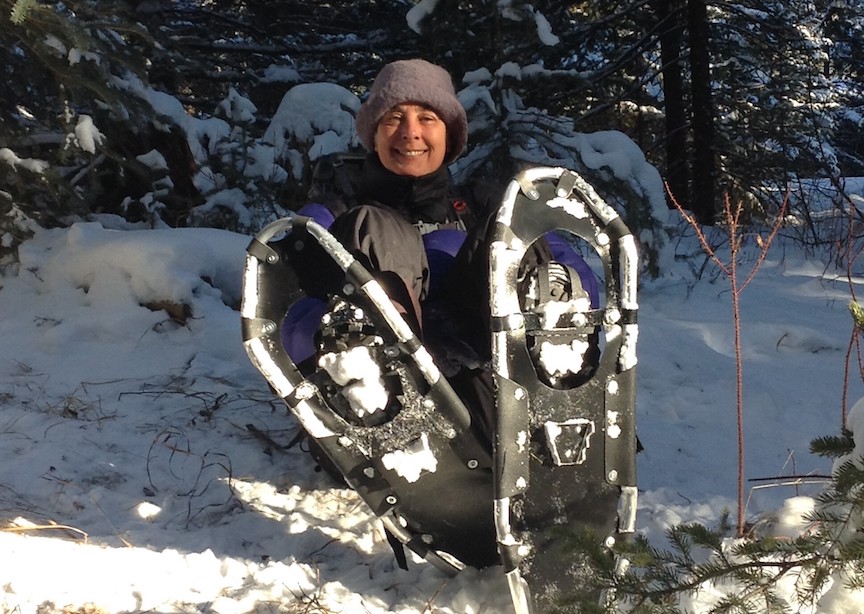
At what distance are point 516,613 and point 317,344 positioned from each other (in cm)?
82

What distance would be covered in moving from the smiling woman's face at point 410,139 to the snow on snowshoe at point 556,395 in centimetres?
73

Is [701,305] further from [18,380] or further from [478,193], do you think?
[18,380]

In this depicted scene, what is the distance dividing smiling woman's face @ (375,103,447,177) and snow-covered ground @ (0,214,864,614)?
1112 millimetres

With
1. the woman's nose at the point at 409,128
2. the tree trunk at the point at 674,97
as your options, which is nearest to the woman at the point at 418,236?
the woman's nose at the point at 409,128

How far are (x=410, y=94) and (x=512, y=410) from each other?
1.19 meters

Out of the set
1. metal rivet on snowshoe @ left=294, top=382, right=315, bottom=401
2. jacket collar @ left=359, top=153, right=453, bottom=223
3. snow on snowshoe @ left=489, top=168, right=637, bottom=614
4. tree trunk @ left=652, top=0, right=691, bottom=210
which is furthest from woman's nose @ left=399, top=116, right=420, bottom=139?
tree trunk @ left=652, top=0, right=691, bottom=210

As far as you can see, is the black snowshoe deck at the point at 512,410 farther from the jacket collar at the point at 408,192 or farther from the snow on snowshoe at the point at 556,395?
the jacket collar at the point at 408,192

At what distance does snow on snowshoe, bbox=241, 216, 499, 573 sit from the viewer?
175 centimetres

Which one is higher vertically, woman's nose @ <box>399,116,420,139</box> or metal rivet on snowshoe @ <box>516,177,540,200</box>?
woman's nose @ <box>399,116,420,139</box>

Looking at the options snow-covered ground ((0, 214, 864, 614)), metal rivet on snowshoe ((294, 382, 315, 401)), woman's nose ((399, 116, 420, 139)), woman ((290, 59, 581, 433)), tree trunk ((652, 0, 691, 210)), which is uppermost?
tree trunk ((652, 0, 691, 210))

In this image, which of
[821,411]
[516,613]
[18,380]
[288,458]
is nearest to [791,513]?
[516,613]

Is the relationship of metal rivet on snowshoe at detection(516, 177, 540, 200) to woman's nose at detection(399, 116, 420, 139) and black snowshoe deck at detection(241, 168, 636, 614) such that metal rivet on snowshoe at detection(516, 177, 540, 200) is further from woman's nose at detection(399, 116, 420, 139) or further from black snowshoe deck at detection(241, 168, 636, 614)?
woman's nose at detection(399, 116, 420, 139)

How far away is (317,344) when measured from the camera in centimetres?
187

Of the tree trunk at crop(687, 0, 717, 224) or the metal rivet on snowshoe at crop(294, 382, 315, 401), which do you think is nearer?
the metal rivet on snowshoe at crop(294, 382, 315, 401)
